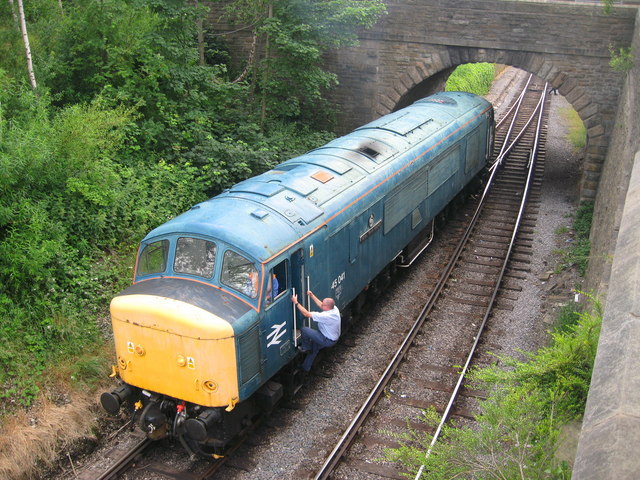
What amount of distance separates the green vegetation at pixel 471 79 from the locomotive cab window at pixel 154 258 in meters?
22.5

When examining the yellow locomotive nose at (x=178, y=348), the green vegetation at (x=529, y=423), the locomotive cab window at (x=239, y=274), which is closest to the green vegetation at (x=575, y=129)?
the green vegetation at (x=529, y=423)

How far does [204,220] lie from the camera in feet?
24.8

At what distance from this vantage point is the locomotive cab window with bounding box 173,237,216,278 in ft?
23.9

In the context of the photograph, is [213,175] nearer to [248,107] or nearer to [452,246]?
[248,107]

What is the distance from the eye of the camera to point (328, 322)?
800 cm

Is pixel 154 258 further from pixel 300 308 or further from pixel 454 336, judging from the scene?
pixel 454 336

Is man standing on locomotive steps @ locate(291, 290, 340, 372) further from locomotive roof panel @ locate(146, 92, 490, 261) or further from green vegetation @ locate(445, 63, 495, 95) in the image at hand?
green vegetation @ locate(445, 63, 495, 95)

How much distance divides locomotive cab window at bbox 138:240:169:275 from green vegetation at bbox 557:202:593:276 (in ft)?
26.8

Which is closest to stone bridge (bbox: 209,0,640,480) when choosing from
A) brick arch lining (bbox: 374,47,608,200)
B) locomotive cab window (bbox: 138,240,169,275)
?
brick arch lining (bbox: 374,47,608,200)

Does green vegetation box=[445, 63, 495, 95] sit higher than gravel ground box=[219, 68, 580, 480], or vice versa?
green vegetation box=[445, 63, 495, 95]

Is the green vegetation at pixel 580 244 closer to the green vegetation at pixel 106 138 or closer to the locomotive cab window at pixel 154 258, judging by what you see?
the green vegetation at pixel 106 138

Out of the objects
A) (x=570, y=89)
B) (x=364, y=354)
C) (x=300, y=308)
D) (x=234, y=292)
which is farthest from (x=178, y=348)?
(x=570, y=89)

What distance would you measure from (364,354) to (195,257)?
3881 mm

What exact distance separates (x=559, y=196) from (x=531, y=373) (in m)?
12.4
